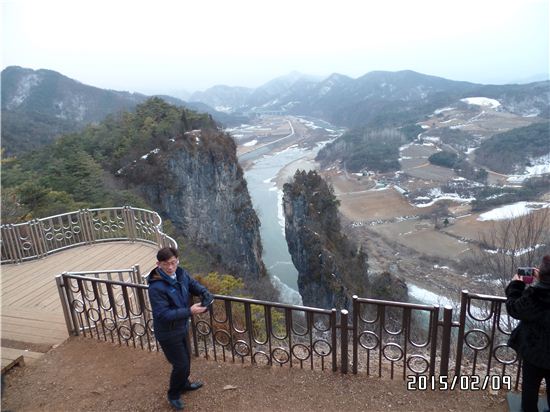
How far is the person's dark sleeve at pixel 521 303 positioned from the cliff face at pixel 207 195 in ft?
86.6

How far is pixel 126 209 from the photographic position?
8617 mm

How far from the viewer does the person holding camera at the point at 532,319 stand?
2.88m

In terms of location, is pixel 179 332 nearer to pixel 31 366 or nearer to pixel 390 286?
pixel 31 366

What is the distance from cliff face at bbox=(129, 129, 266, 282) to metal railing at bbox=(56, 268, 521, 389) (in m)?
23.7

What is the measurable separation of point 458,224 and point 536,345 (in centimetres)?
5053

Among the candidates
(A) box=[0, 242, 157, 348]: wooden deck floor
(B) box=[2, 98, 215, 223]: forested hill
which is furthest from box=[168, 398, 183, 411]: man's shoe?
(B) box=[2, 98, 215, 223]: forested hill

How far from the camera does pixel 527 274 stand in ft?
9.98

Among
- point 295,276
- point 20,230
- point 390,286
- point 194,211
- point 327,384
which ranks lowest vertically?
point 295,276

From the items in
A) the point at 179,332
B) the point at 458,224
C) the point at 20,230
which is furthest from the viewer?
the point at 458,224

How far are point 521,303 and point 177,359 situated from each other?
3078 millimetres

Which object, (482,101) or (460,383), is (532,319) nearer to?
(460,383)

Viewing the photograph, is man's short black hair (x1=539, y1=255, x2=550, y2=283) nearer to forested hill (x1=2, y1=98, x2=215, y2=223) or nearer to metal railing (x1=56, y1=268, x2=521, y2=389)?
metal railing (x1=56, y1=268, x2=521, y2=389)

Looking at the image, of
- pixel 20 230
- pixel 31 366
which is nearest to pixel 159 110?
pixel 20 230

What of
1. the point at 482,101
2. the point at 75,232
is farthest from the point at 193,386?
the point at 482,101
